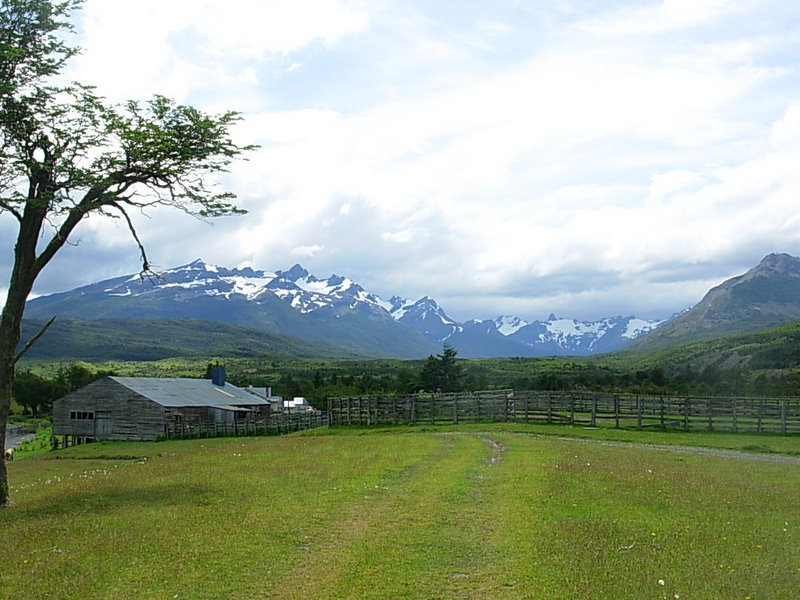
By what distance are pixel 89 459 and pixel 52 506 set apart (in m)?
33.6

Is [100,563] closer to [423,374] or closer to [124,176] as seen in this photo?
[124,176]

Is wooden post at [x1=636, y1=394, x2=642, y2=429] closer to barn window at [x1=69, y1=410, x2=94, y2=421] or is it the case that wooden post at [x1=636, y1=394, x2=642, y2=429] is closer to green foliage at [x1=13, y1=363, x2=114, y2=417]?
barn window at [x1=69, y1=410, x2=94, y2=421]

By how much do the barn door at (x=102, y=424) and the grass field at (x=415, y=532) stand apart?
55.7 meters

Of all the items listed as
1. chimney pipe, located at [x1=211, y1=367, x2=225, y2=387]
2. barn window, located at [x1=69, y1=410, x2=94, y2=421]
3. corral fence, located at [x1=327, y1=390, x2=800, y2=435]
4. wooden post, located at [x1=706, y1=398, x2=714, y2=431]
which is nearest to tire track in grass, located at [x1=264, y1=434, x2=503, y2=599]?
wooden post, located at [x1=706, y1=398, x2=714, y2=431]

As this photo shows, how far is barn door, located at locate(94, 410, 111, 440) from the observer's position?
74000 millimetres

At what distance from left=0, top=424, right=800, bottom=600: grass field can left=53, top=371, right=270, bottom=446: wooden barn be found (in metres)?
51.9

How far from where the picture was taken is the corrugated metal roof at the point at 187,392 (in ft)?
244

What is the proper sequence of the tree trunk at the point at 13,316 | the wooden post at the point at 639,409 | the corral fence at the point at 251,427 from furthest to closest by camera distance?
the corral fence at the point at 251,427, the wooden post at the point at 639,409, the tree trunk at the point at 13,316

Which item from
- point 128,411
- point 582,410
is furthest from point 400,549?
point 128,411

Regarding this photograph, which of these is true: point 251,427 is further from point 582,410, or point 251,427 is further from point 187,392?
point 582,410

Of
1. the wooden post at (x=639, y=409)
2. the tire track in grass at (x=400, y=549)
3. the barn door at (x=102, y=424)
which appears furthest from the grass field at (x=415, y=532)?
the barn door at (x=102, y=424)

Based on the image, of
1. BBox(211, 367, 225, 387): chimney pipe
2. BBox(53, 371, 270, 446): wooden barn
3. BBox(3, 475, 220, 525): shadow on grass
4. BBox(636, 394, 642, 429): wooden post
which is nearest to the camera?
BBox(3, 475, 220, 525): shadow on grass

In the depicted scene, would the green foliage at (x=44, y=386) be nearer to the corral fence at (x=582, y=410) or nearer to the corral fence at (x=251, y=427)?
the corral fence at (x=251, y=427)

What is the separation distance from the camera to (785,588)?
31.9 feet
